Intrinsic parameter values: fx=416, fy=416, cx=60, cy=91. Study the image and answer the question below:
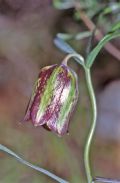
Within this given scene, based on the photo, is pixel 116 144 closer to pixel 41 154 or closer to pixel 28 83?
pixel 41 154

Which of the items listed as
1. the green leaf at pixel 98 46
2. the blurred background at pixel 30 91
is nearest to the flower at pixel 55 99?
the green leaf at pixel 98 46

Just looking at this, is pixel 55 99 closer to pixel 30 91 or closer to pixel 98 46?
pixel 98 46

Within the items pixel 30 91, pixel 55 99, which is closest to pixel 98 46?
pixel 55 99

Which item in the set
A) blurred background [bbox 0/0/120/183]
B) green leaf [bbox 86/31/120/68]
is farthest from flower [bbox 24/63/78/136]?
blurred background [bbox 0/0/120/183]

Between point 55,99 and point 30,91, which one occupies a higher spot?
point 30,91

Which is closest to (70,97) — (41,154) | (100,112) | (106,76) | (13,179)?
(13,179)

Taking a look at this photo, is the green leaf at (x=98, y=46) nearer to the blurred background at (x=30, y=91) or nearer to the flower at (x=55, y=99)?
the flower at (x=55, y=99)

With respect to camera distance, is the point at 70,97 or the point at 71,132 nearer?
the point at 70,97
